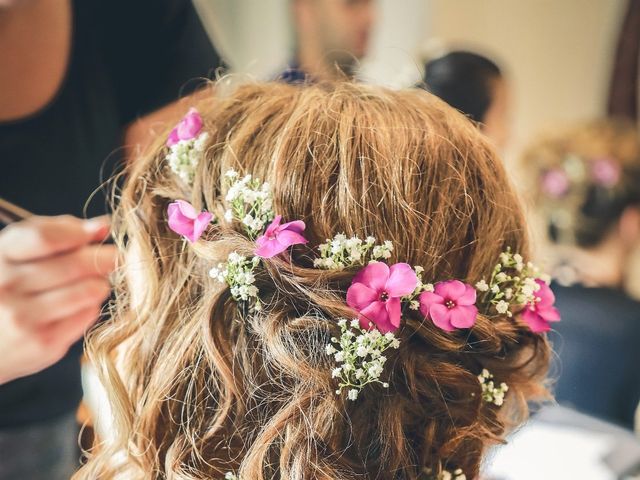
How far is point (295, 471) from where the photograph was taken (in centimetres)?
56

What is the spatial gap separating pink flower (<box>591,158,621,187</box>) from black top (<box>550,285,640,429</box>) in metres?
0.43

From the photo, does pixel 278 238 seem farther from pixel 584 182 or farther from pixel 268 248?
pixel 584 182

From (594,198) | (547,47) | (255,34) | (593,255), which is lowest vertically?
(593,255)

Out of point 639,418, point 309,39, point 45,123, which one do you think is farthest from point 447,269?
point 309,39

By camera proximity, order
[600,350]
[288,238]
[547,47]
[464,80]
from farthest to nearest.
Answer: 1. [547,47]
2. [464,80]
3. [600,350]
4. [288,238]

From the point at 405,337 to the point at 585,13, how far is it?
2.32 m

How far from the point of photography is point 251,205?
0.56m

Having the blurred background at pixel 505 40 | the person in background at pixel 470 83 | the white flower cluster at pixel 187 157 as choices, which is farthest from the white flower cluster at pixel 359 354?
the blurred background at pixel 505 40

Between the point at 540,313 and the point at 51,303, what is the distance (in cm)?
47

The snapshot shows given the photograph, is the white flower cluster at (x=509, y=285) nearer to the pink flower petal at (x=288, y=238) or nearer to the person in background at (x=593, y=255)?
the pink flower petal at (x=288, y=238)

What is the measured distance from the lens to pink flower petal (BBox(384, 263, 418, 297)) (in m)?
0.53

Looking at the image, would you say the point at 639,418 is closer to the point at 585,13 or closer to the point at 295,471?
the point at 295,471

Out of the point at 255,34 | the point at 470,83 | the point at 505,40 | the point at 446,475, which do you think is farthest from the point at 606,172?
the point at 446,475

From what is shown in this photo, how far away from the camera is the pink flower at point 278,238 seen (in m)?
0.52
